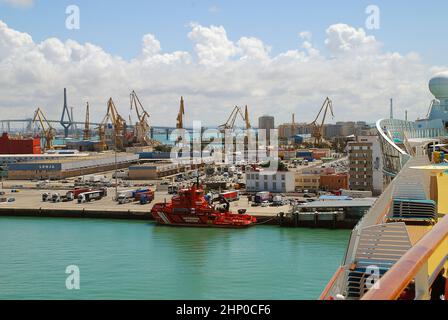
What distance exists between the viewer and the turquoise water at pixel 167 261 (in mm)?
4461

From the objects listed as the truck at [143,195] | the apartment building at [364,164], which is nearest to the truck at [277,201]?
the apartment building at [364,164]

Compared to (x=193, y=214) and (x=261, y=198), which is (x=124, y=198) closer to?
(x=193, y=214)

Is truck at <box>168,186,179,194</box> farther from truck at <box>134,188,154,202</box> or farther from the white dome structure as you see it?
the white dome structure

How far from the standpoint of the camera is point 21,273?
5039mm

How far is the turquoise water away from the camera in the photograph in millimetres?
4461

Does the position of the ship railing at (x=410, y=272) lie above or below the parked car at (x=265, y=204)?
above

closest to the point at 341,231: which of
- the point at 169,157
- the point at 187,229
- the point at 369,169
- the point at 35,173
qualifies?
the point at 187,229

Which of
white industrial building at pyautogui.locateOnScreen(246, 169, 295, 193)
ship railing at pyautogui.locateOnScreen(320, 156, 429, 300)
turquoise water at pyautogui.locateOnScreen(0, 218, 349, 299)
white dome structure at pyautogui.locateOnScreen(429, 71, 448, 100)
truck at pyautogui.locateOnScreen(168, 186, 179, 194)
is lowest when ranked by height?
turquoise water at pyautogui.locateOnScreen(0, 218, 349, 299)

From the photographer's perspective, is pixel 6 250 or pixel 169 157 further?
pixel 169 157

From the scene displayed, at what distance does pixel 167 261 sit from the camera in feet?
18.6

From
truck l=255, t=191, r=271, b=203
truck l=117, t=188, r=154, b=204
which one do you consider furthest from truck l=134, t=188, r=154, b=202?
truck l=255, t=191, r=271, b=203

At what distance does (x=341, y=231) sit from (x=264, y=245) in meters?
1.59

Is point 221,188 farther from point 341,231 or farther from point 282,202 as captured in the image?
point 341,231

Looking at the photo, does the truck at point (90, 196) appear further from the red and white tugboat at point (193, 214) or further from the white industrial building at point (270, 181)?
the white industrial building at point (270, 181)
